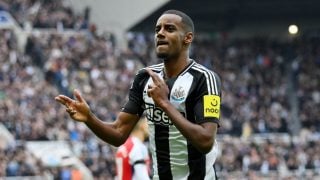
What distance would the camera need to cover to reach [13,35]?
27.9 m

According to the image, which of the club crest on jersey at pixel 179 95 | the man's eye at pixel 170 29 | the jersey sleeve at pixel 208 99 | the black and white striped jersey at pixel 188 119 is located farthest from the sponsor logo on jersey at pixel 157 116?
the man's eye at pixel 170 29

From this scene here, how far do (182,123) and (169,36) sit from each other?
69cm

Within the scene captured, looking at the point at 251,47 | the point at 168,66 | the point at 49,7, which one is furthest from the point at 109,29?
the point at 168,66

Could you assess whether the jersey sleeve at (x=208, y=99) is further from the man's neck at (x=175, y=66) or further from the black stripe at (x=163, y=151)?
the black stripe at (x=163, y=151)

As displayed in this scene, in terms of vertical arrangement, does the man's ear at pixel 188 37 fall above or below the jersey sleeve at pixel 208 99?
above

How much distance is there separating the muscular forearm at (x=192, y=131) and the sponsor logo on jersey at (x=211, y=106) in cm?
17

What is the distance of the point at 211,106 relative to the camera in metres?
6.16

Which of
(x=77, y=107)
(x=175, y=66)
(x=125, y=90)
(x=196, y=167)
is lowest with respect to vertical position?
(x=196, y=167)

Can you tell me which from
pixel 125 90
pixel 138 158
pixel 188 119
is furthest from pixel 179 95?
pixel 125 90

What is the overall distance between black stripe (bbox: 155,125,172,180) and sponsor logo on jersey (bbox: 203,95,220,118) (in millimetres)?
367

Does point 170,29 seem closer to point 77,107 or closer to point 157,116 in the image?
point 157,116

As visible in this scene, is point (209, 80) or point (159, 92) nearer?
point (159, 92)

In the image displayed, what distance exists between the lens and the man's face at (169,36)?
244 inches

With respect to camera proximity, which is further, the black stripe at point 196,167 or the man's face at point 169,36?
the black stripe at point 196,167
